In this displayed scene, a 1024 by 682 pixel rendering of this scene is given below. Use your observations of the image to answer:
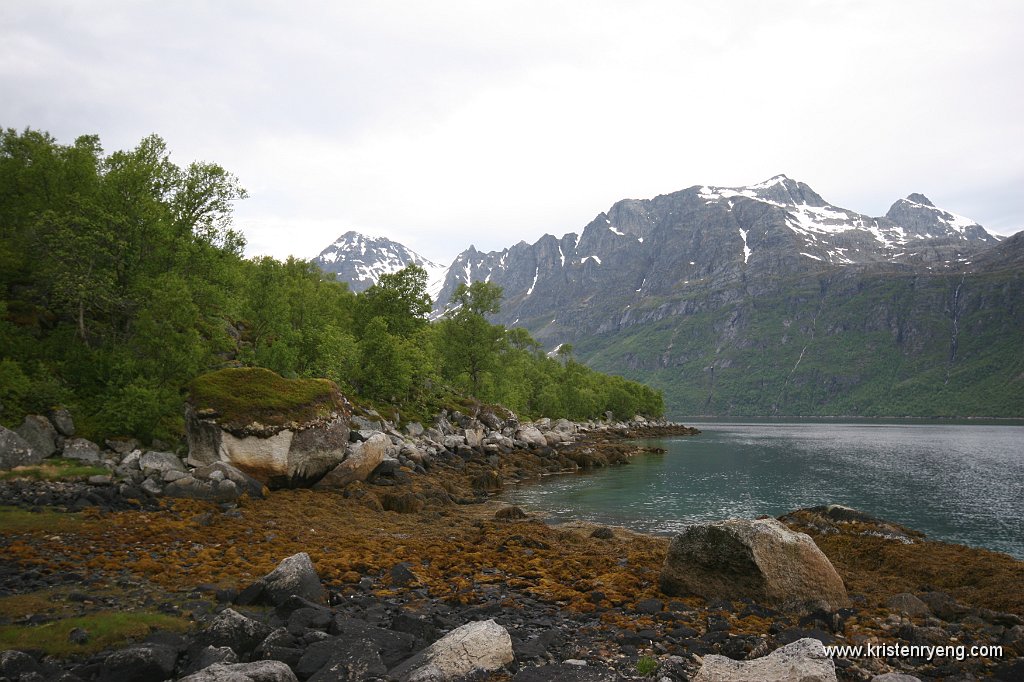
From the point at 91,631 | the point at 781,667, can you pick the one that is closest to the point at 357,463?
the point at 91,631

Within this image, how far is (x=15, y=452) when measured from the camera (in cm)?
2448

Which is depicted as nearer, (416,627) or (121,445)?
(416,627)

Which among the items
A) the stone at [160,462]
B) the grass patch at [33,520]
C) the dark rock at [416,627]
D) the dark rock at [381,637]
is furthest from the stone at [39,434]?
the dark rock at [416,627]

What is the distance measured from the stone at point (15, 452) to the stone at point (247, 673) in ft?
72.5

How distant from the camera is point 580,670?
1109cm

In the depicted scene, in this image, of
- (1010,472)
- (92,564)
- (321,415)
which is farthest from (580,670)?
(1010,472)

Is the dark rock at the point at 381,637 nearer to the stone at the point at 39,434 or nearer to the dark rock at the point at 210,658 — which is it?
the dark rock at the point at 210,658

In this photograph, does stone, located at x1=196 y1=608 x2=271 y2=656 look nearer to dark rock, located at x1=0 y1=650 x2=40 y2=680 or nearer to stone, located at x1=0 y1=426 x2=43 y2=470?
dark rock, located at x1=0 y1=650 x2=40 y2=680

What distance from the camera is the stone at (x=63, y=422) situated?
89.4 feet

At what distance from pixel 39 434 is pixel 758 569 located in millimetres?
32316

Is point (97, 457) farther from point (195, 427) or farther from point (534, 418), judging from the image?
point (534, 418)

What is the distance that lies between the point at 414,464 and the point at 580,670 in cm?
3739

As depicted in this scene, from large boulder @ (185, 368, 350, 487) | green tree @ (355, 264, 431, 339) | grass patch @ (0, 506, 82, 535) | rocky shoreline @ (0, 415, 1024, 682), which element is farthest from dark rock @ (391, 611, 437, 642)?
green tree @ (355, 264, 431, 339)

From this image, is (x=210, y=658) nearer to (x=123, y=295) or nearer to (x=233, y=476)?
(x=233, y=476)
